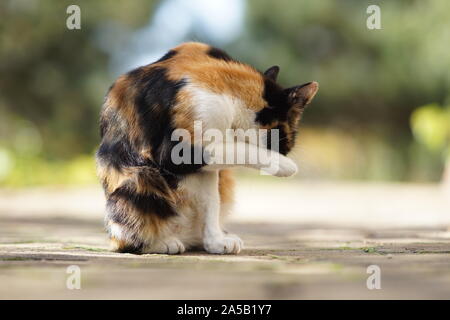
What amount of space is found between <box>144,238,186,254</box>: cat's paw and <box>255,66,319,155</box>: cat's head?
613 millimetres

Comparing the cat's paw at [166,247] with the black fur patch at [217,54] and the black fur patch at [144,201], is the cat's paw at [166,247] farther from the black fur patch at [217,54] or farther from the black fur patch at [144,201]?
the black fur patch at [217,54]

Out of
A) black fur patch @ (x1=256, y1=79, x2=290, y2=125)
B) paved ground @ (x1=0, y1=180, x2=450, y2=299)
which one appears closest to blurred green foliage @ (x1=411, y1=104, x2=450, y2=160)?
paved ground @ (x1=0, y1=180, x2=450, y2=299)

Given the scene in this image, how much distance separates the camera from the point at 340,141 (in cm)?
1345

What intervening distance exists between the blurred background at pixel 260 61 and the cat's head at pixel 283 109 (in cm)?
788

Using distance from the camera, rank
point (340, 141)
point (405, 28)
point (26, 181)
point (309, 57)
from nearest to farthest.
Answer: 1. point (26, 181)
2. point (405, 28)
3. point (309, 57)
4. point (340, 141)

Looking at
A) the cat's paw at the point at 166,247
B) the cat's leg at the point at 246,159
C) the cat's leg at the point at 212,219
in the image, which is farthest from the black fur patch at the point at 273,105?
the cat's paw at the point at 166,247

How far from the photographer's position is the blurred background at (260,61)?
10.9 metres

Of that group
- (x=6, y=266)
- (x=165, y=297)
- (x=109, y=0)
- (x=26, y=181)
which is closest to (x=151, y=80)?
(x=6, y=266)

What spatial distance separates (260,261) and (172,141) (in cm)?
59

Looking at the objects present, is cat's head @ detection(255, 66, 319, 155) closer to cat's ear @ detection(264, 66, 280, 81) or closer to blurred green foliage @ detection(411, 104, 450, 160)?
cat's ear @ detection(264, 66, 280, 81)

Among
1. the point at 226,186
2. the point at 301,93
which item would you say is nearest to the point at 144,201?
the point at 226,186

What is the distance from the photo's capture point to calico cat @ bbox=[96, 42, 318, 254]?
100 inches

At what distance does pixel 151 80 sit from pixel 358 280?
1.24 m

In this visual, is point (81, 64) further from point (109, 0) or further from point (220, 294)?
point (220, 294)
